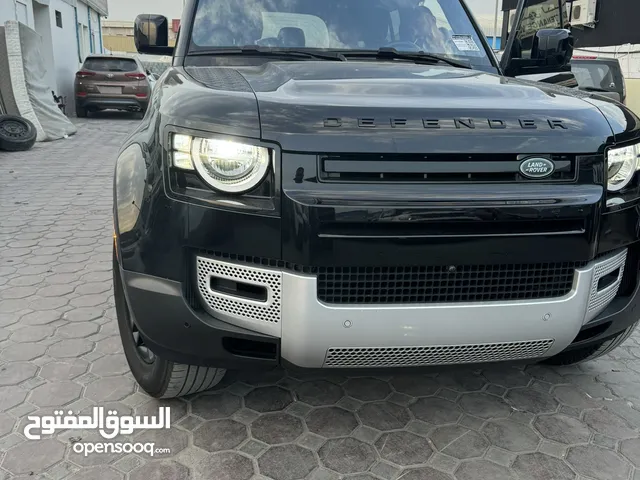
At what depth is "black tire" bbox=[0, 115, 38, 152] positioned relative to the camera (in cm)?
993

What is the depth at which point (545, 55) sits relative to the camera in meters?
3.31

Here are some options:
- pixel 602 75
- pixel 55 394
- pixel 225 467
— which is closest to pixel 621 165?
pixel 225 467

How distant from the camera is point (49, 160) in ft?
31.2

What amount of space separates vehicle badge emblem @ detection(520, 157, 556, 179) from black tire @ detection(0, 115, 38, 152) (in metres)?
10.0

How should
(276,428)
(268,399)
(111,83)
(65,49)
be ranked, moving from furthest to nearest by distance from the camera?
1. (65,49)
2. (111,83)
3. (268,399)
4. (276,428)

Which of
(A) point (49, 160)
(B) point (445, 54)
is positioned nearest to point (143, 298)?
(B) point (445, 54)

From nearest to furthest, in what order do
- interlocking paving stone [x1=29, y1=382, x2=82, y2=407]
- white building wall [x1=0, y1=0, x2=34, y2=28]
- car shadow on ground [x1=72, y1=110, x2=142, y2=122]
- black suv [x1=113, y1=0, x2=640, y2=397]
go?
black suv [x1=113, y1=0, x2=640, y2=397], interlocking paving stone [x1=29, y1=382, x2=82, y2=407], white building wall [x1=0, y1=0, x2=34, y2=28], car shadow on ground [x1=72, y1=110, x2=142, y2=122]

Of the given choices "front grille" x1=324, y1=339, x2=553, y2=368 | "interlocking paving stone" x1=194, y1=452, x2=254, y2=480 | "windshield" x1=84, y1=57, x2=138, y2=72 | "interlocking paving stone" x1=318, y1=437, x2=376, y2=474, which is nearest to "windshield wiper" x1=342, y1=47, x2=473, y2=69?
"front grille" x1=324, y1=339, x2=553, y2=368

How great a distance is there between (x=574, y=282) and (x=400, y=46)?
1693mm

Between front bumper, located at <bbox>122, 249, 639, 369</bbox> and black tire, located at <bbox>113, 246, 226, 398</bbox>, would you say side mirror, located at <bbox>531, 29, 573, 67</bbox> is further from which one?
black tire, located at <bbox>113, 246, 226, 398</bbox>

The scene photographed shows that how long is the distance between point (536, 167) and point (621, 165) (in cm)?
40

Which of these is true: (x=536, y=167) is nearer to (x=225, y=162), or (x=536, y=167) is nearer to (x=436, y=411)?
(x=225, y=162)

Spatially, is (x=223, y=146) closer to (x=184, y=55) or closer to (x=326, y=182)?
(x=326, y=182)

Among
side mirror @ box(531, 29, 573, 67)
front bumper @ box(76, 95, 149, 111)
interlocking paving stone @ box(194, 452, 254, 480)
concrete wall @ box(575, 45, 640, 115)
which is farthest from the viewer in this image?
front bumper @ box(76, 95, 149, 111)
